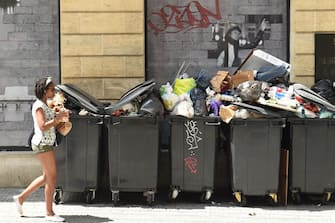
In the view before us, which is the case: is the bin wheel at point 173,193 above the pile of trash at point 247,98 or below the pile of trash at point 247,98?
below

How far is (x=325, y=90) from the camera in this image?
26.1 ft

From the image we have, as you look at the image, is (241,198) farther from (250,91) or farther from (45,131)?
(45,131)

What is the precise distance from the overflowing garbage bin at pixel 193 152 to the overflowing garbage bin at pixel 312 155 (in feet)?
3.17

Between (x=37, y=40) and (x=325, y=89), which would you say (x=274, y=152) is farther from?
(x=37, y=40)

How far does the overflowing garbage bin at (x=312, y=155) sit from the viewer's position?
7395 mm

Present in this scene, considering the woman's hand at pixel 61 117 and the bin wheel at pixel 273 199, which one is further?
the bin wheel at pixel 273 199

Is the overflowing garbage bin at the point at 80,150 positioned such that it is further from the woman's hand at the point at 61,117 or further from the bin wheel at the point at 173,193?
the bin wheel at the point at 173,193

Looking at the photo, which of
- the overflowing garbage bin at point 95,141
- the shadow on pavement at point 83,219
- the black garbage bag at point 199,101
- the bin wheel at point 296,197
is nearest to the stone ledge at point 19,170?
the overflowing garbage bin at point 95,141

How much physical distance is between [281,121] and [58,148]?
2729mm

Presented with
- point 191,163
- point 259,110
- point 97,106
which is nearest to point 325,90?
point 259,110

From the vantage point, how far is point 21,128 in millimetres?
9172

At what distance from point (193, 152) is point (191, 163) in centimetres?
14

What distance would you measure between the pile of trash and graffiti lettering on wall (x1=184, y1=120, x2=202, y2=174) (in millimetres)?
123

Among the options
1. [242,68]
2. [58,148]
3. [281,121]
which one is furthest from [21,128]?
[281,121]
